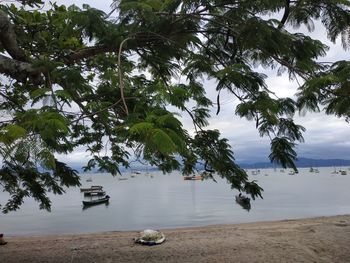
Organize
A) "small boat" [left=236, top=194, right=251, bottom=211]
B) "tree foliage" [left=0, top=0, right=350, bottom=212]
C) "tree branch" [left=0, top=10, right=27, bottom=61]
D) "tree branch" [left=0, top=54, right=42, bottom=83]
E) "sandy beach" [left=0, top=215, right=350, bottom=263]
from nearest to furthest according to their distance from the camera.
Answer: "tree foliage" [left=0, top=0, right=350, bottom=212], "tree branch" [left=0, top=54, right=42, bottom=83], "tree branch" [left=0, top=10, right=27, bottom=61], "sandy beach" [left=0, top=215, right=350, bottom=263], "small boat" [left=236, top=194, right=251, bottom=211]

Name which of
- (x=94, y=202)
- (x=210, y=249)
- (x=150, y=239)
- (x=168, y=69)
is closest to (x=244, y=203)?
(x=94, y=202)

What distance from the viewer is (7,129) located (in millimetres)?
2898

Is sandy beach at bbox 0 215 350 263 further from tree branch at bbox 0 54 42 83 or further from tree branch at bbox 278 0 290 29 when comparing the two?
tree branch at bbox 278 0 290 29

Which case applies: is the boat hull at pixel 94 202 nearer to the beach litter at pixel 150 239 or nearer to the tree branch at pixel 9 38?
the beach litter at pixel 150 239

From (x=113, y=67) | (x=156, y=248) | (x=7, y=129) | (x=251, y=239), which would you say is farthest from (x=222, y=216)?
(x=7, y=129)

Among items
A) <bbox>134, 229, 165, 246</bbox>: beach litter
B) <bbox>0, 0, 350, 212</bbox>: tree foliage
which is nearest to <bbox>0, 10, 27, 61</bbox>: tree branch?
<bbox>0, 0, 350, 212</bbox>: tree foliage

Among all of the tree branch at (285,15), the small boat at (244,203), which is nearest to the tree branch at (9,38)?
the tree branch at (285,15)

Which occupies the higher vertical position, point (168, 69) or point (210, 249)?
point (168, 69)

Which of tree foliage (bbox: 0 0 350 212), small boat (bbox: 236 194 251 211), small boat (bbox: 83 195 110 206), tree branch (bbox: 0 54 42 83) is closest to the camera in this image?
tree foliage (bbox: 0 0 350 212)

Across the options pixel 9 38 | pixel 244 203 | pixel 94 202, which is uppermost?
pixel 9 38

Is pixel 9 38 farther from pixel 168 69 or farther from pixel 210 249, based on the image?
pixel 210 249

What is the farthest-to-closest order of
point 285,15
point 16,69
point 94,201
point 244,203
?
point 94,201
point 244,203
point 16,69
point 285,15

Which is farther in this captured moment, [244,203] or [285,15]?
[244,203]

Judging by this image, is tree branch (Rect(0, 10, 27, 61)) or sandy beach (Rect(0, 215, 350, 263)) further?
sandy beach (Rect(0, 215, 350, 263))
